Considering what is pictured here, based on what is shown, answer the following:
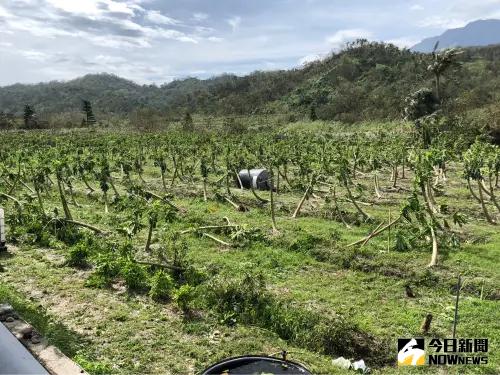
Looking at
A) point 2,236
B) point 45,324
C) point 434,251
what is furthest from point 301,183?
point 45,324

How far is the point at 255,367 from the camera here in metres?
5.02

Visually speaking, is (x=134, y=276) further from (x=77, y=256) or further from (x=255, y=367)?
(x=255, y=367)

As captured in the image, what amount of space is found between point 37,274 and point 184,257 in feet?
9.37

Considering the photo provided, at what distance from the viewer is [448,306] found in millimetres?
7574

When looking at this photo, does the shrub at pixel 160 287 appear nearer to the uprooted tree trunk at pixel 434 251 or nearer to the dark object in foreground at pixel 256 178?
the uprooted tree trunk at pixel 434 251

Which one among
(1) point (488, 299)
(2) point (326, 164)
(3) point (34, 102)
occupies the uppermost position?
(3) point (34, 102)

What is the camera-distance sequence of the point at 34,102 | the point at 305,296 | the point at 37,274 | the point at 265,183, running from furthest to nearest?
the point at 34,102 → the point at 265,183 → the point at 37,274 → the point at 305,296

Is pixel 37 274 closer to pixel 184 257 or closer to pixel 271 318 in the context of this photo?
pixel 184 257

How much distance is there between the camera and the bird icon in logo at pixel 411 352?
6.19m

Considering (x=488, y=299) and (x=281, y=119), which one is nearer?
(x=488, y=299)

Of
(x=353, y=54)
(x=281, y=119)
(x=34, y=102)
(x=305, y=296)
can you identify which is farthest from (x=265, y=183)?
(x=34, y=102)

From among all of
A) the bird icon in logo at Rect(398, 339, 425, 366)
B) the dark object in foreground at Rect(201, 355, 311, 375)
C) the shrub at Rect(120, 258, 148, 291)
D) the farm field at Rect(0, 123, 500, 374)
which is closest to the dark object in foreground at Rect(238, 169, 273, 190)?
the farm field at Rect(0, 123, 500, 374)

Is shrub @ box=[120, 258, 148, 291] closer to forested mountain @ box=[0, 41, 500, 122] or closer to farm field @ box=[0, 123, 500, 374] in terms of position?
farm field @ box=[0, 123, 500, 374]

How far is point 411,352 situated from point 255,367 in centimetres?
257
